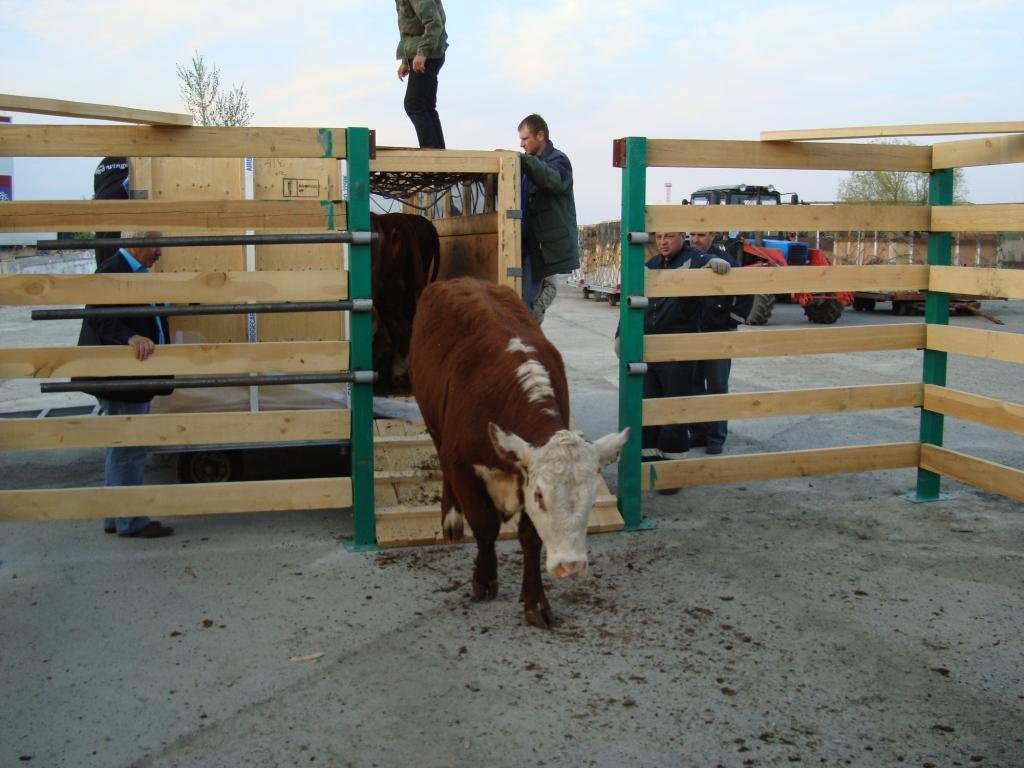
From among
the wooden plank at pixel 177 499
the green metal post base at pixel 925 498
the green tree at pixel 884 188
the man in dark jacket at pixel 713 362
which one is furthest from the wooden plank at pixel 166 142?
the green tree at pixel 884 188

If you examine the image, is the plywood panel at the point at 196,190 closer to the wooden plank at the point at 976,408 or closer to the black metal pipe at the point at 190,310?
the black metal pipe at the point at 190,310

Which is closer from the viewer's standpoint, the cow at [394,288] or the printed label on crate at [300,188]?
the printed label on crate at [300,188]

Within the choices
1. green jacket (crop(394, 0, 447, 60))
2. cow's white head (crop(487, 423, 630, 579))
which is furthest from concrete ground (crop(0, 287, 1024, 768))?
green jacket (crop(394, 0, 447, 60))

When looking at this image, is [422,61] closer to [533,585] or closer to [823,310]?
[533,585]

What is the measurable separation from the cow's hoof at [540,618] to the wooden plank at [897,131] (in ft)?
10.6

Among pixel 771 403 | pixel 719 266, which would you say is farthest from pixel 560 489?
pixel 771 403

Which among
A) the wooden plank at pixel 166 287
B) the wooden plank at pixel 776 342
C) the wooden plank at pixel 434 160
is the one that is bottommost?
the wooden plank at pixel 776 342

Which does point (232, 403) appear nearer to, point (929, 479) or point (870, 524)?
point (870, 524)

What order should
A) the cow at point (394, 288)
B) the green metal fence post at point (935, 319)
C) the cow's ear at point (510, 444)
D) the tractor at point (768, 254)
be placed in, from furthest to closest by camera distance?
the tractor at point (768, 254) < the cow at point (394, 288) < the green metal fence post at point (935, 319) < the cow's ear at point (510, 444)

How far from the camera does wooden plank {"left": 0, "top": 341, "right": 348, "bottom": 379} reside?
5.11 m

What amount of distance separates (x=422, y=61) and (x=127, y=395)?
12.2ft

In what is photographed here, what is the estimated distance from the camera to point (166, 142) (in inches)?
201

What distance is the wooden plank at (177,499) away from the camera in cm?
515

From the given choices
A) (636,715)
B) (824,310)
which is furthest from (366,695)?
(824,310)
